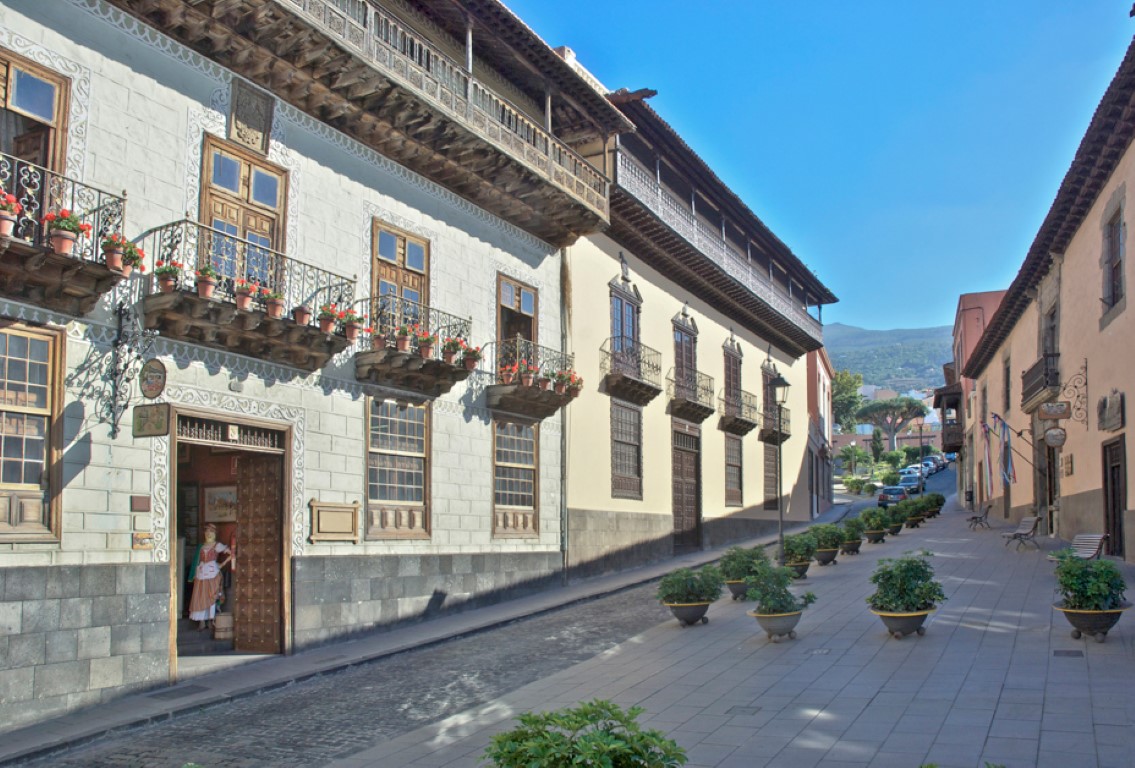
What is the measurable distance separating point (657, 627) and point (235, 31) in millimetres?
10779

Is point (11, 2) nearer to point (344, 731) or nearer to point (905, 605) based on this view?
point (344, 731)

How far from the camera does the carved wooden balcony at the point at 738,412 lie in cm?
3231

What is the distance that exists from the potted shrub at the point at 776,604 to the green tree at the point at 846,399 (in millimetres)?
95175

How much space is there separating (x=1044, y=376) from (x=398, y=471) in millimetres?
16369

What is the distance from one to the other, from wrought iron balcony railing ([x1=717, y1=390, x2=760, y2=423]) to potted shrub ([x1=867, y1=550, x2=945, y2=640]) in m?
19.6

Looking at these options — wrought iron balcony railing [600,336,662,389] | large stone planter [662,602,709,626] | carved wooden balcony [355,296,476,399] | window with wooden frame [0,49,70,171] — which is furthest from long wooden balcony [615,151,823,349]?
window with wooden frame [0,49,70,171]

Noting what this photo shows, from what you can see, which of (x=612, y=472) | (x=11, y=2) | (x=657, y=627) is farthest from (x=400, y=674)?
(x=612, y=472)

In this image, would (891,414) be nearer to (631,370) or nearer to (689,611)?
(631,370)

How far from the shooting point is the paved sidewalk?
25.0 ft

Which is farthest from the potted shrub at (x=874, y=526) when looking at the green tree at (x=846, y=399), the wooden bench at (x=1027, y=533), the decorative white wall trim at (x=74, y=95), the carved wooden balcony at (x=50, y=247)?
the green tree at (x=846, y=399)

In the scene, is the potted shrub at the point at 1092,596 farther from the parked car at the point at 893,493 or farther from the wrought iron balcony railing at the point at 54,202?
the parked car at the point at 893,493

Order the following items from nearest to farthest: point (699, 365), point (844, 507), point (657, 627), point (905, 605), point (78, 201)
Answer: point (78, 201) → point (905, 605) → point (657, 627) → point (699, 365) → point (844, 507)


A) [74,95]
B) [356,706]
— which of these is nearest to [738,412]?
[356,706]

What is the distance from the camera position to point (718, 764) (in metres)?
7.51
